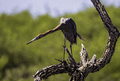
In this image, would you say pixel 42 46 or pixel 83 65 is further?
pixel 42 46

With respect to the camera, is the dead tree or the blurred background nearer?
the dead tree

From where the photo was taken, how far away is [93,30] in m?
25.2

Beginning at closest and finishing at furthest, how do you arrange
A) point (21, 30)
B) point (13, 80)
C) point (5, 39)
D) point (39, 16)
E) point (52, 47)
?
1. point (13, 80)
2. point (5, 39)
3. point (52, 47)
4. point (21, 30)
5. point (39, 16)

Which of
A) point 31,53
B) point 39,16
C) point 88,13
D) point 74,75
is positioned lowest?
point 74,75

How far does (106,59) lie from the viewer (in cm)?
481

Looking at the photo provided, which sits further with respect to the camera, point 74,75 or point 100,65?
point 100,65

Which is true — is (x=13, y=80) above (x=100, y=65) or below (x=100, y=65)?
above

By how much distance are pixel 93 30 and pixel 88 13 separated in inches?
213

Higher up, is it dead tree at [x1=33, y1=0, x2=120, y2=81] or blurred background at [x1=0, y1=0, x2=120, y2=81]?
blurred background at [x1=0, y1=0, x2=120, y2=81]

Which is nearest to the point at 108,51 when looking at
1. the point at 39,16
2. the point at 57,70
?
the point at 57,70

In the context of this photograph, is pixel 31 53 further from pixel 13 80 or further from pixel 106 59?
pixel 106 59

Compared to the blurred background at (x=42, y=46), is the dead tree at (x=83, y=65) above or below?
below

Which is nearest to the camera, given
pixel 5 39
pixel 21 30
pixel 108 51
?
pixel 108 51

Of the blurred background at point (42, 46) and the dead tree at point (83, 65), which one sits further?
the blurred background at point (42, 46)
